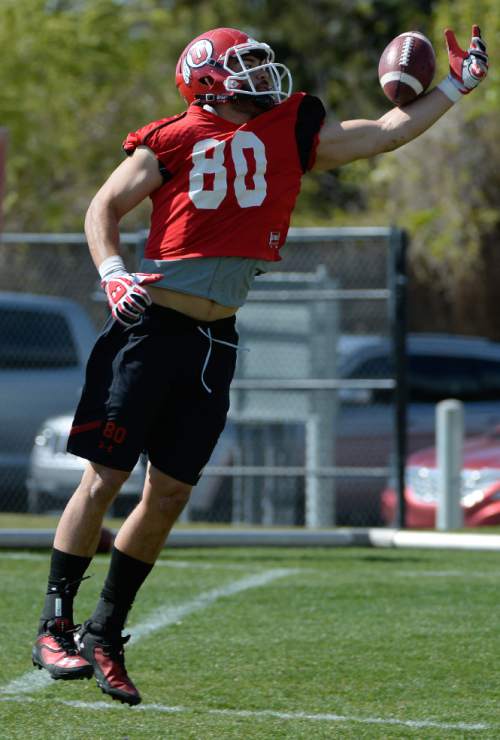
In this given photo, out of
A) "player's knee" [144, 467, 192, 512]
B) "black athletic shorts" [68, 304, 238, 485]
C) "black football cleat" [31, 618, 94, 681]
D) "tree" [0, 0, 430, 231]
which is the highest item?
"tree" [0, 0, 430, 231]

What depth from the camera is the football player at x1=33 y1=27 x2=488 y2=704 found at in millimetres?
4953

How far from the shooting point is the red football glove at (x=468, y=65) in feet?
17.2

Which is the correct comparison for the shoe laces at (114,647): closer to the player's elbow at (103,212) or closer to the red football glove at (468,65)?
the player's elbow at (103,212)

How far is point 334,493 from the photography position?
39.1ft

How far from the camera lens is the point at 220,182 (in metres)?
4.96

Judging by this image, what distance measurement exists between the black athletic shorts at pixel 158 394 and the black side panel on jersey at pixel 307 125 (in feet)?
2.15

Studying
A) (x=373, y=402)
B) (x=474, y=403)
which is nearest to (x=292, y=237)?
(x=373, y=402)

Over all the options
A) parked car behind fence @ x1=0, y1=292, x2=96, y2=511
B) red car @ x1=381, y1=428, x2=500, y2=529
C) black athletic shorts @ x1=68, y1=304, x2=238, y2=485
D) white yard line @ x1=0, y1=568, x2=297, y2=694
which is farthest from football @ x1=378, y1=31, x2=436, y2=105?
parked car behind fence @ x1=0, y1=292, x2=96, y2=511

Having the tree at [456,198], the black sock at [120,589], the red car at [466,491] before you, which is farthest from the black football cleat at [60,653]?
the tree at [456,198]

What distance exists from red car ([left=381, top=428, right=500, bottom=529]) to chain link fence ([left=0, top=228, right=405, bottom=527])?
1.08ft

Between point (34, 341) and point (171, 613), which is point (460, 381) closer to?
point (34, 341)

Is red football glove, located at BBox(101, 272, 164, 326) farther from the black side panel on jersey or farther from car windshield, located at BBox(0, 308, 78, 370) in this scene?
car windshield, located at BBox(0, 308, 78, 370)

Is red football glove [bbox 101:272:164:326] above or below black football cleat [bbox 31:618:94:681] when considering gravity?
above

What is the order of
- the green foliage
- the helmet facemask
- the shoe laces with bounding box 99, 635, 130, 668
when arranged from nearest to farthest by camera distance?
the shoe laces with bounding box 99, 635, 130, 668 < the helmet facemask < the green foliage
